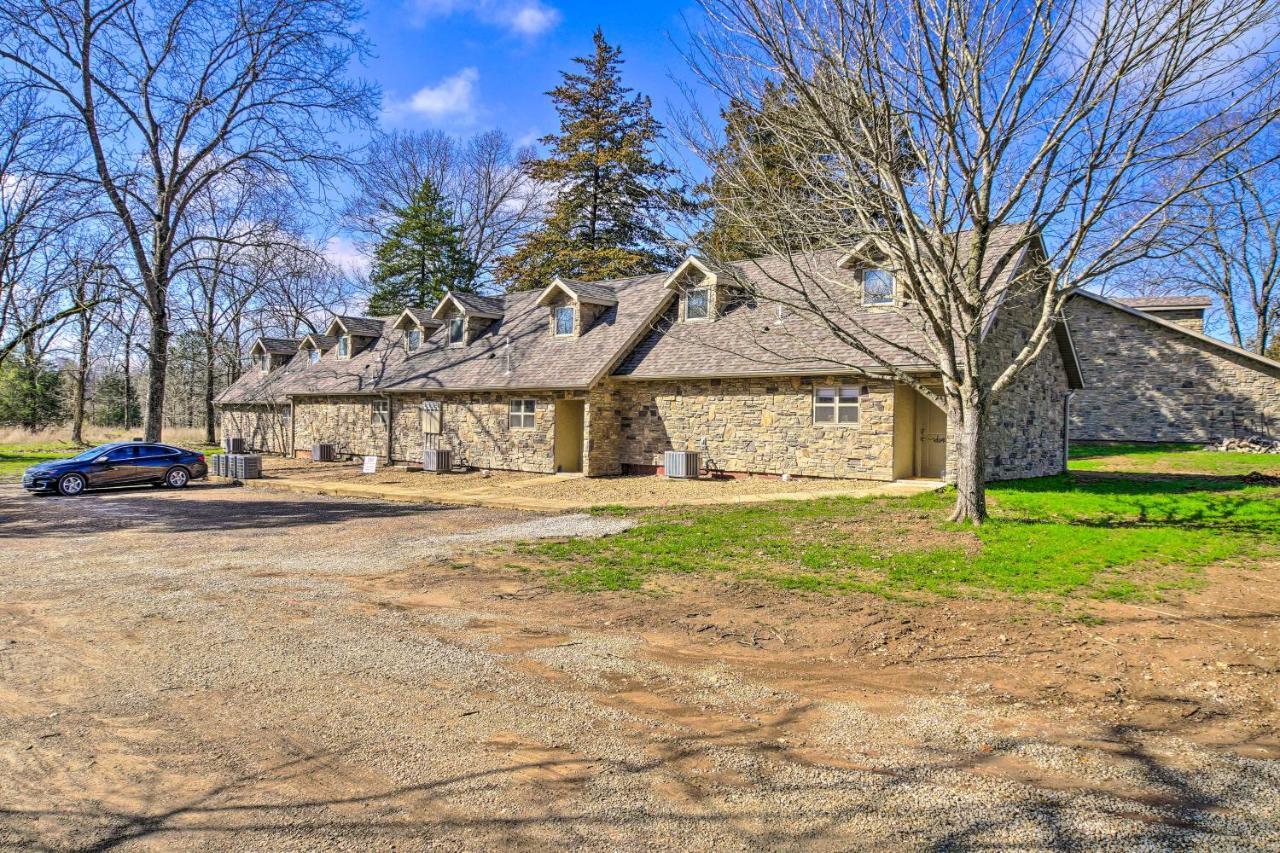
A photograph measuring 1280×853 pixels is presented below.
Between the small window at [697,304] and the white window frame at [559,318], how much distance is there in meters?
4.03

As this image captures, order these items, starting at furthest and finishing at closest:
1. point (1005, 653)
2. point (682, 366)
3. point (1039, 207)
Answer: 1. point (682, 366)
2. point (1039, 207)
3. point (1005, 653)

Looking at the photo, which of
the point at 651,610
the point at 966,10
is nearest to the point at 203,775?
the point at 651,610

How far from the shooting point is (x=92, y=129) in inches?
959

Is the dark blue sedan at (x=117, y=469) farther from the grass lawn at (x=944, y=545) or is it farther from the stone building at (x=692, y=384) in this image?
the grass lawn at (x=944, y=545)

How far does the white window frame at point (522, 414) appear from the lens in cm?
2338

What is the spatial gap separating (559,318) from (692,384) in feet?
20.6

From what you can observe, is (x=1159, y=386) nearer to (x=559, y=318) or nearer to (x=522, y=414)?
(x=559, y=318)

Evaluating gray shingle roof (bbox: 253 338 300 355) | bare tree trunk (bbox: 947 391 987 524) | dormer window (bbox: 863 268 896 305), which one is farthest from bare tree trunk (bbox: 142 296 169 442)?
bare tree trunk (bbox: 947 391 987 524)

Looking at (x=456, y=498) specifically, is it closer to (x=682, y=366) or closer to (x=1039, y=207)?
(x=682, y=366)

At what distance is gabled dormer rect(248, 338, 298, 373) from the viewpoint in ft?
127

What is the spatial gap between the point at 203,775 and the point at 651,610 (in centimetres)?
445

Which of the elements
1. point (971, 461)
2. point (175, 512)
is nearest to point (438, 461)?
point (175, 512)

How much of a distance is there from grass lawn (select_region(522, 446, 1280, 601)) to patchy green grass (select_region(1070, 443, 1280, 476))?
5822 mm

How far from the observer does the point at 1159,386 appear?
2925 centimetres
